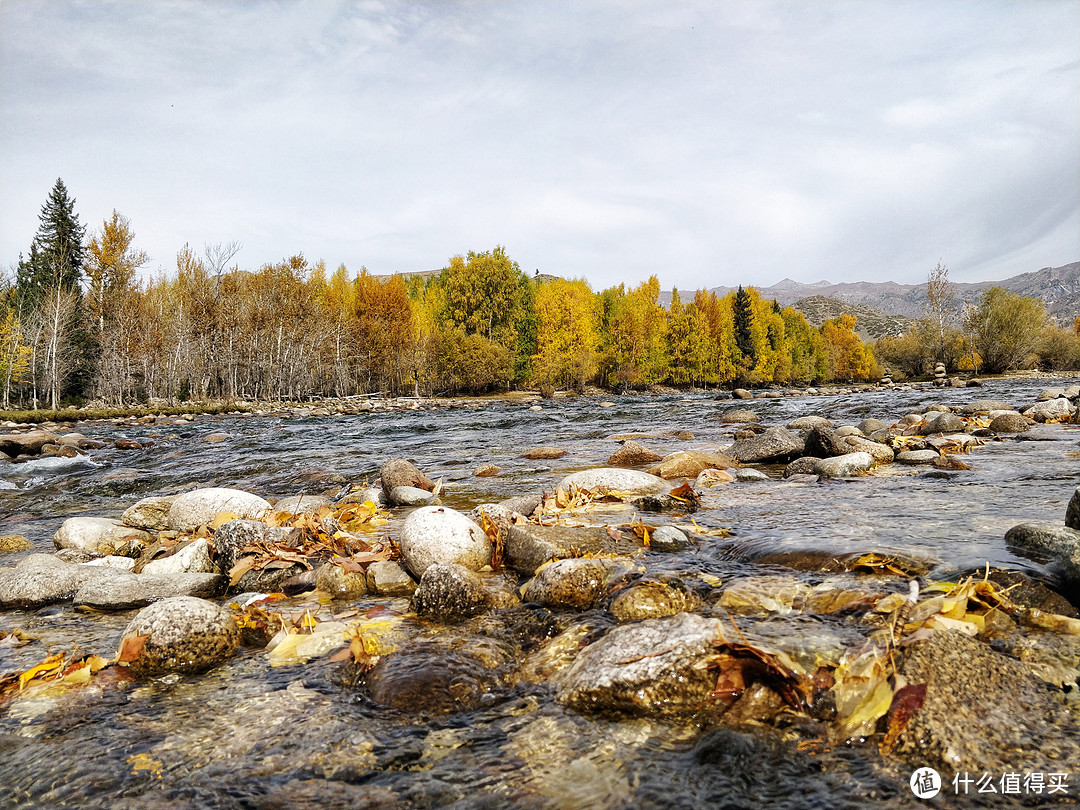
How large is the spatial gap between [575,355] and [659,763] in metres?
45.2

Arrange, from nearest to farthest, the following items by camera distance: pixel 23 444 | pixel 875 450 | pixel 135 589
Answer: pixel 135 589 < pixel 875 450 < pixel 23 444

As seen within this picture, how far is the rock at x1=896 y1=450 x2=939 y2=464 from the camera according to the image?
6.12 meters

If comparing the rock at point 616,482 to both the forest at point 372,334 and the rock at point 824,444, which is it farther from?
the forest at point 372,334

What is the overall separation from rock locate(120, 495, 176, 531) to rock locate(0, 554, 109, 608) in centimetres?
170

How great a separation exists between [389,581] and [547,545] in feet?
3.45

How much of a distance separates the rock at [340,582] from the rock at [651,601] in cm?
168

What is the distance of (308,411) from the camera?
1098 inches

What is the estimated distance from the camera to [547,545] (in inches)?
141

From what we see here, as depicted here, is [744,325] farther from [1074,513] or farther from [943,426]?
[1074,513]

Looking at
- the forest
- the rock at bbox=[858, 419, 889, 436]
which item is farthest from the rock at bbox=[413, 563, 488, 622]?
the forest

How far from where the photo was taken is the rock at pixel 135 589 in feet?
10.9

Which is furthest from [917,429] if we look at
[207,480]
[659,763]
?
[207,480]

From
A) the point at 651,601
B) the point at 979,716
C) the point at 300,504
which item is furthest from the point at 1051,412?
the point at 300,504

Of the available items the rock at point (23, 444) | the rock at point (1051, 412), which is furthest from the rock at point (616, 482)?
the rock at point (23, 444)
